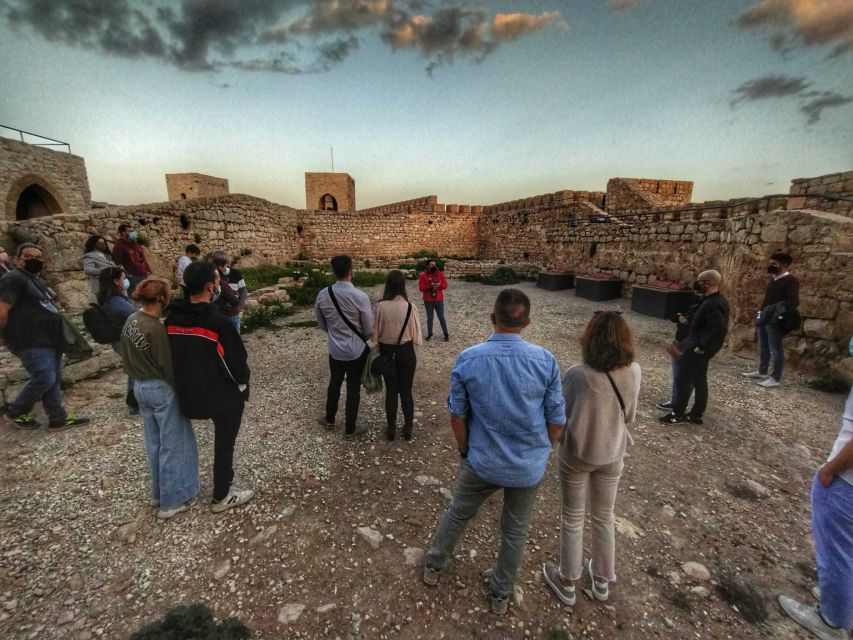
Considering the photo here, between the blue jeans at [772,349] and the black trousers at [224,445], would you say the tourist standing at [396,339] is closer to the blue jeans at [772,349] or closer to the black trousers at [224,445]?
the black trousers at [224,445]

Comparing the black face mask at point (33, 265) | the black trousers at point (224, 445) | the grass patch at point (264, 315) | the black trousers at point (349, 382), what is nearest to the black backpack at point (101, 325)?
the black face mask at point (33, 265)

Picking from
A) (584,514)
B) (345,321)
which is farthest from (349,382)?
(584,514)

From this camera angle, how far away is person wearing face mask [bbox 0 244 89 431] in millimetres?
3078

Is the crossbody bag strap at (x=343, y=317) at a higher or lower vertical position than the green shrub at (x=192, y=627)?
higher

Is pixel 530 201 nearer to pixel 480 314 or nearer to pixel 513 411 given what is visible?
pixel 480 314

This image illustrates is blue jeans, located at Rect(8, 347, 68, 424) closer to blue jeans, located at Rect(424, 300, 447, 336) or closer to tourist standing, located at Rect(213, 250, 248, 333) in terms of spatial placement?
tourist standing, located at Rect(213, 250, 248, 333)

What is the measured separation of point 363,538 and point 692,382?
3.77 metres

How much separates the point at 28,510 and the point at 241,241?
10.6 m

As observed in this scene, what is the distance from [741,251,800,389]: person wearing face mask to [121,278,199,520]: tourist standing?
6.92m

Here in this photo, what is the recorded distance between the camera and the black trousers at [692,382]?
11.7ft

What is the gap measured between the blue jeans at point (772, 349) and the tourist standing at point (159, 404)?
6.98 metres

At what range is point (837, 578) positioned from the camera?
1.74 meters

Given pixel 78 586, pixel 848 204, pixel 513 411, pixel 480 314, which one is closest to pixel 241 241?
pixel 480 314

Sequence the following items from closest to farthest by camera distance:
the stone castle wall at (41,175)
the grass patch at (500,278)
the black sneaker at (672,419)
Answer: the black sneaker at (672,419) → the stone castle wall at (41,175) → the grass patch at (500,278)
